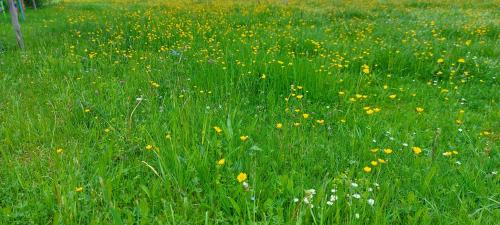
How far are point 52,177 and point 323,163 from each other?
199 centimetres

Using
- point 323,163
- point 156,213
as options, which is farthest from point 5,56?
point 323,163

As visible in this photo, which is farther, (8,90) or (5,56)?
(5,56)

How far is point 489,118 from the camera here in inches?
155

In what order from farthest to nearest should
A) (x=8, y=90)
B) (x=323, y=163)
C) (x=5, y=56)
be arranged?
(x=5, y=56)
(x=8, y=90)
(x=323, y=163)

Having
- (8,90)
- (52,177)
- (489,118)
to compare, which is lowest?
(489,118)

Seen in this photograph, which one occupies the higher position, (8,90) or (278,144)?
(8,90)

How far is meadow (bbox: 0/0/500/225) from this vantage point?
2.42 meters

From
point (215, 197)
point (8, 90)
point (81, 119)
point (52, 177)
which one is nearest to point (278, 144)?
point (215, 197)

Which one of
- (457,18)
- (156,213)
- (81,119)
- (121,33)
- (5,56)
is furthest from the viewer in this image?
(457,18)

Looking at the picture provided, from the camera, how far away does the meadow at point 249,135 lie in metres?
2.42

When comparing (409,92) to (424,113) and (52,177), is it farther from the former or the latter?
(52,177)

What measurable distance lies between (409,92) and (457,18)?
7.40 metres

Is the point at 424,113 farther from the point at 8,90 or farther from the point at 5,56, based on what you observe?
the point at 5,56

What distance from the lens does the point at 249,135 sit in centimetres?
329
